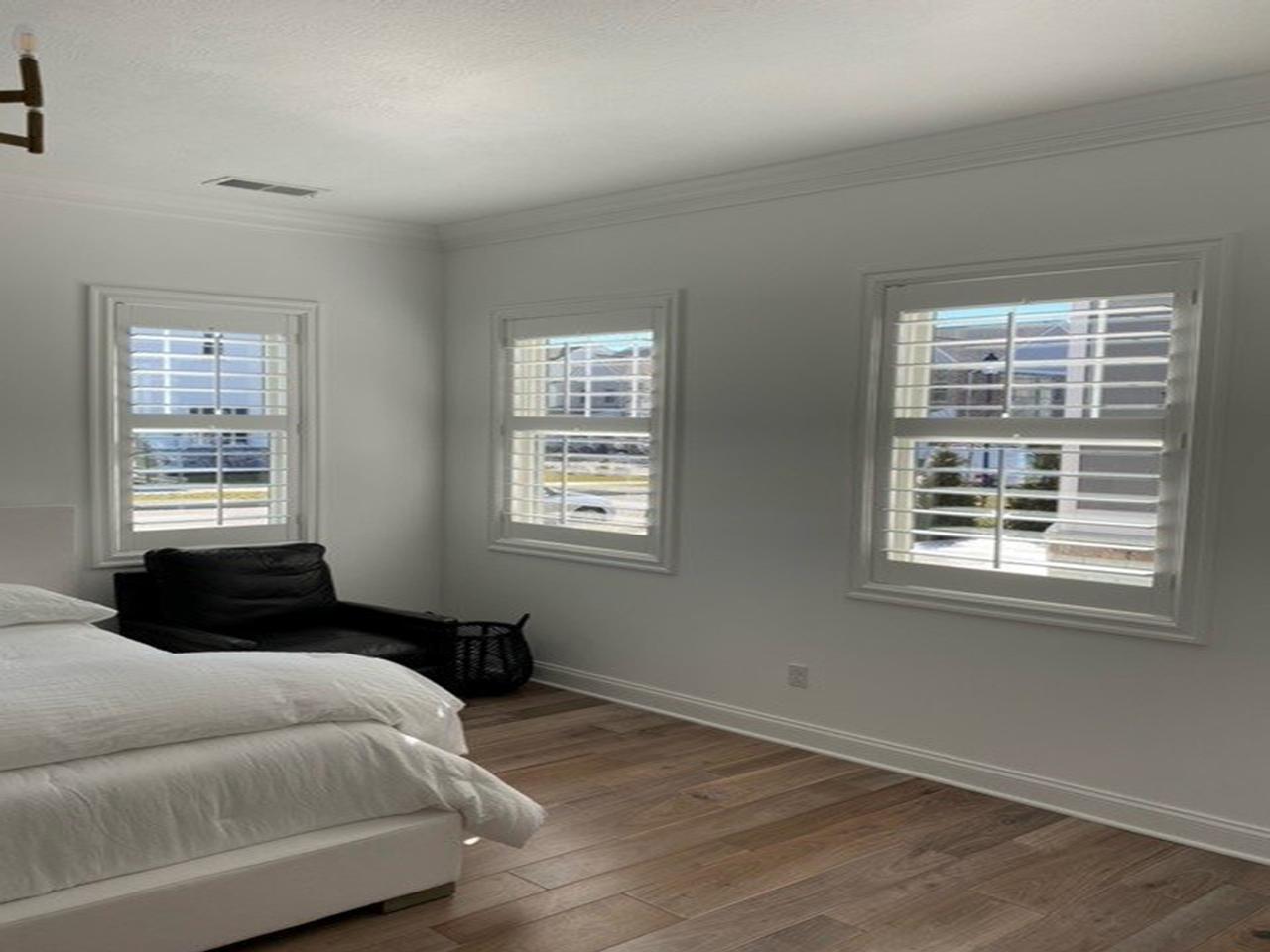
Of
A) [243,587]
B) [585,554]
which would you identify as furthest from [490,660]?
[243,587]

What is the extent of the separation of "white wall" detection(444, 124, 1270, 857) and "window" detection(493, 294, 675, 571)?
115mm

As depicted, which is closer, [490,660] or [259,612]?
[259,612]

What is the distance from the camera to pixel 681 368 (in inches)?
208

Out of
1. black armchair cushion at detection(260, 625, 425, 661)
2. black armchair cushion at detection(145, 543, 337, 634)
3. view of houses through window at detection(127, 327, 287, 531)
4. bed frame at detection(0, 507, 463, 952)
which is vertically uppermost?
view of houses through window at detection(127, 327, 287, 531)

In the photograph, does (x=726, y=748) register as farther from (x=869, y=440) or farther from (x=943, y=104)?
(x=943, y=104)

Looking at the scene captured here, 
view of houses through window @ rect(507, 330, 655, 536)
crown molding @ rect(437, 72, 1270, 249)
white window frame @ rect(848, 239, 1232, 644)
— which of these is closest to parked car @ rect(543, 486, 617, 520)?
view of houses through window @ rect(507, 330, 655, 536)

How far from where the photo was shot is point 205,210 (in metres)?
5.58

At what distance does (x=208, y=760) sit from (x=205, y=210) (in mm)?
3561

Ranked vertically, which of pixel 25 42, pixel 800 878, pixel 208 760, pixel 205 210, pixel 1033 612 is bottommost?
pixel 800 878

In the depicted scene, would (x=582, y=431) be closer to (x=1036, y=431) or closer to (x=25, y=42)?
(x=1036, y=431)

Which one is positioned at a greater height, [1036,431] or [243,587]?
[1036,431]

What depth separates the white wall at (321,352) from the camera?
511cm

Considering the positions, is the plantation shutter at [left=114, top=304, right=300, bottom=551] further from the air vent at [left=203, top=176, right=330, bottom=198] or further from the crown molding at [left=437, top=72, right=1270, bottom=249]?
the crown molding at [left=437, top=72, right=1270, bottom=249]

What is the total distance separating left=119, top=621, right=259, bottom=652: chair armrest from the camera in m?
4.79
